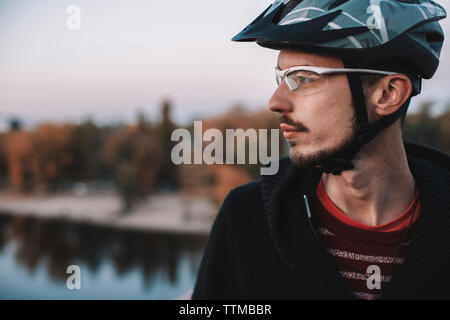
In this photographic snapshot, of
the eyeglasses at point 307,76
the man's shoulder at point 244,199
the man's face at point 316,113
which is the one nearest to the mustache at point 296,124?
the man's face at point 316,113

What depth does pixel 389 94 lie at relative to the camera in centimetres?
198

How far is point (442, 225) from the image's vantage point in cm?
189

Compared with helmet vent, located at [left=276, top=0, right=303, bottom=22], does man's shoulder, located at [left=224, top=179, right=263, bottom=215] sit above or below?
below

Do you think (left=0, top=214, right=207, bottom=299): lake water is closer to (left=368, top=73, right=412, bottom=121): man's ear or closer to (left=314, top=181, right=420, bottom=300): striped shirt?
(left=314, top=181, right=420, bottom=300): striped shirt

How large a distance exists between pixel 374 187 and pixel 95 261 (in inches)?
2087

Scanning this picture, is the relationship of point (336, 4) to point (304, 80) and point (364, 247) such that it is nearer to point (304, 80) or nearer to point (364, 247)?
point (304, 80)

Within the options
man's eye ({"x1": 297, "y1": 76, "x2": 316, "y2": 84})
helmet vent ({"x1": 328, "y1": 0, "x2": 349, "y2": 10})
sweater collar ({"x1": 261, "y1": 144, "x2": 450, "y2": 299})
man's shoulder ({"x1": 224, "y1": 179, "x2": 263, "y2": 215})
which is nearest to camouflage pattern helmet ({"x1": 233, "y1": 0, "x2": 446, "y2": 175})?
helmet vent ({"x1": 328, "y1": 0, "x2": 349, "y2": 10})

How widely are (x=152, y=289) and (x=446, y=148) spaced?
29.2 meters

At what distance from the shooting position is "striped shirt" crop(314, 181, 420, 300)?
190 cm

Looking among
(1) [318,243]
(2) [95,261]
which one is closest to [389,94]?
(1) [318,243]

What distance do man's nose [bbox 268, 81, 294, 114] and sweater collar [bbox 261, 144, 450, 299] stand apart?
1.23 feet
